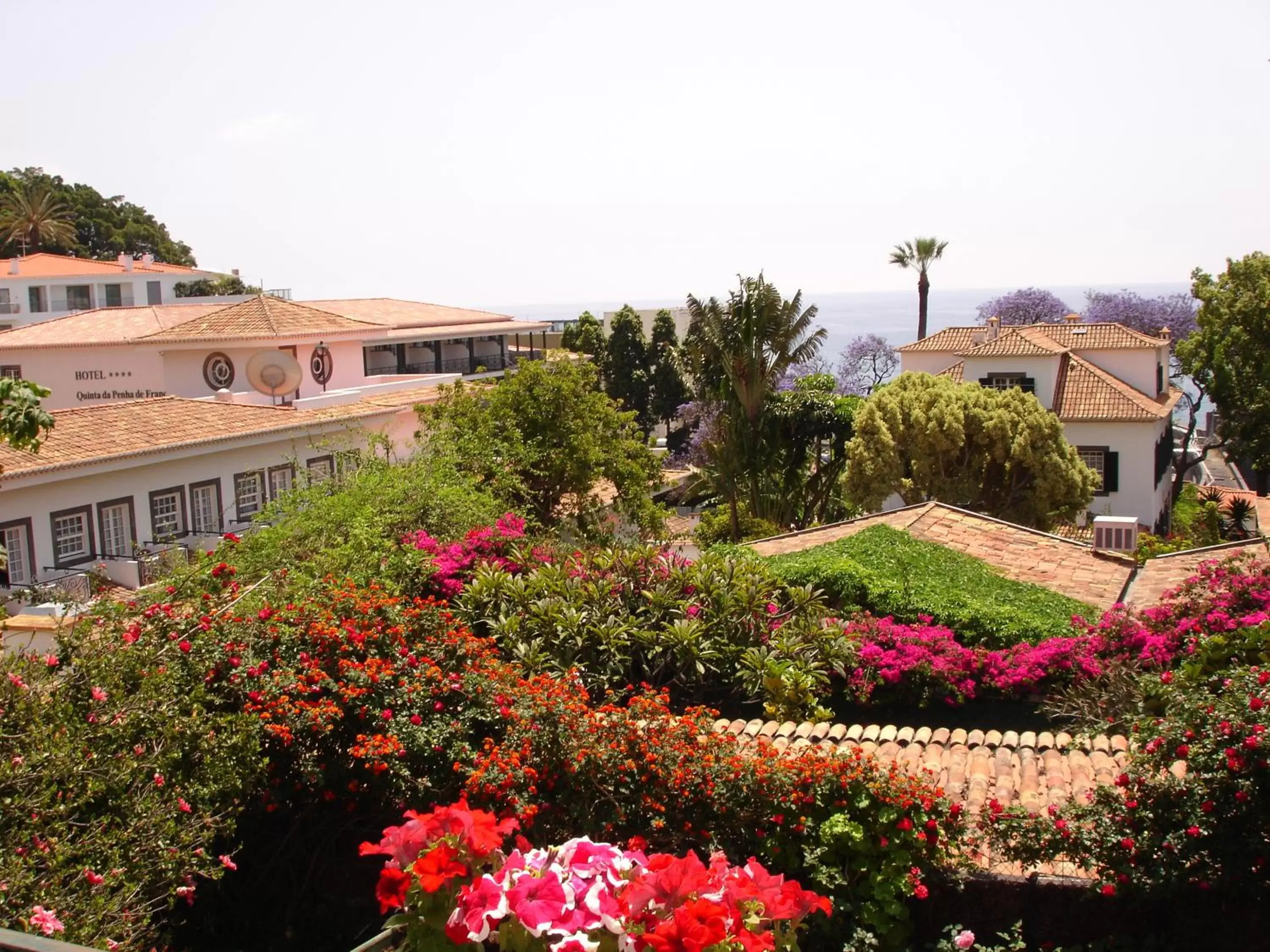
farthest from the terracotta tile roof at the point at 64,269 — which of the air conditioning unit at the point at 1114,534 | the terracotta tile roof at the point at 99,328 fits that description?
the air conditioning unit at the point at 1114,534

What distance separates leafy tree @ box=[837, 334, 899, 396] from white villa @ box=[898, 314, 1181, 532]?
2193 cm

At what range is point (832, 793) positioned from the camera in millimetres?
8008

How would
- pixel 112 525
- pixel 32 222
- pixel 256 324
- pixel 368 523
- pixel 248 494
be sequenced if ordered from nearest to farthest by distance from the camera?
pixel 368 523 < pixel 112 525 < pixel 248 494 < pixel 256 324 < pixel 32 222

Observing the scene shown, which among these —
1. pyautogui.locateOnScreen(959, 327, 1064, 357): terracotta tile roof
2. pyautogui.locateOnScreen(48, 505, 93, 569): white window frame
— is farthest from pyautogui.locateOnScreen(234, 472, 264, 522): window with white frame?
pyautogui.locateOnScreen(959, 327, 1064, 357): terracotta tile roof

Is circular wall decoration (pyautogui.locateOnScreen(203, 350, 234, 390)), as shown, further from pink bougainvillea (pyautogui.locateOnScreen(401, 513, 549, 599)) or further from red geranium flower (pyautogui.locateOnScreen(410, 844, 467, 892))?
red geranium flower (pyautogui.locateOnScreen(410, 844, 467, 892))

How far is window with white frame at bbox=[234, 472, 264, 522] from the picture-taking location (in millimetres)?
25203

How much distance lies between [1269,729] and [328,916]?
21.4 ft

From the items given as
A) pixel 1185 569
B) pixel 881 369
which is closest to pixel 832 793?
pixel 1185 569

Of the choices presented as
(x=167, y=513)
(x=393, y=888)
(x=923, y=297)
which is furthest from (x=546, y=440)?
(x=923, y=297)

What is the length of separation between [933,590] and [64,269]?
6478cm

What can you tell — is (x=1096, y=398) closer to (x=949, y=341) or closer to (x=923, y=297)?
(x=949, y=341)

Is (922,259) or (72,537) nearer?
(72,537)

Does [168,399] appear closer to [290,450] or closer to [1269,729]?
[290,450]

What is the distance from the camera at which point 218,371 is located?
35219 mm
